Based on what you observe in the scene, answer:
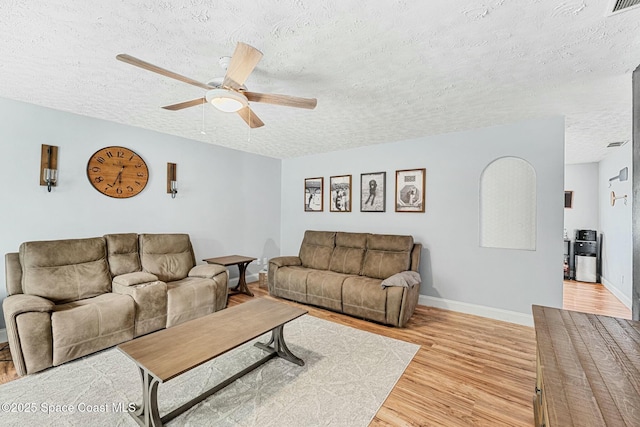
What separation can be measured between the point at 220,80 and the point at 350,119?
5.21 feet

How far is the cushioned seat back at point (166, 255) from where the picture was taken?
3502mm

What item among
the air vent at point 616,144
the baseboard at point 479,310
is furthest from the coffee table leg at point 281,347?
the air vent at point 616,144

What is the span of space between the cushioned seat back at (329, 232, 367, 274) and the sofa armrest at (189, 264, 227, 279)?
1.66 metres

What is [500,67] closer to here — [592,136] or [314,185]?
[592,136]

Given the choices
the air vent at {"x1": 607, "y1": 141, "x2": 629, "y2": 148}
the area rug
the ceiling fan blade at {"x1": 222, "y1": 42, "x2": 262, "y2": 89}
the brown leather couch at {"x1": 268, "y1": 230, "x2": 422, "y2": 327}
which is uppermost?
the air vent at {"x1": 607, "y1": 141, "x2": 629, "y2": 148}

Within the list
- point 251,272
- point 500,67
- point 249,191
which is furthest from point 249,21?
point 251,272

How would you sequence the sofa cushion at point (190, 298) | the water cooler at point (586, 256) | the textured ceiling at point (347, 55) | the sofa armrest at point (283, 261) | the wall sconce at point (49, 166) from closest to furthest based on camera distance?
the textured ceiling at point (347, 55) → the wall sconce at point (49, 166) → the sofa cushion at point (190, 298) → the sofa armrest at point (283, 261) → the water cooler at point (586, 256)

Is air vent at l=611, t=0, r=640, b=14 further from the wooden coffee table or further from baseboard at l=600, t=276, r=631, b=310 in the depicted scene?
baseboard at l=600, t=276, r=631, b=310

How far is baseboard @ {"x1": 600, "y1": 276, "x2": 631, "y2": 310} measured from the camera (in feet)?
13.1

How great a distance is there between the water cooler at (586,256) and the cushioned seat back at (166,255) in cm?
719

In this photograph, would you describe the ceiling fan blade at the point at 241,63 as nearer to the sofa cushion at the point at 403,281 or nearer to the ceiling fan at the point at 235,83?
the ceiling fan at the point at 235,83

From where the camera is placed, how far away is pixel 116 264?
3213 millimetres

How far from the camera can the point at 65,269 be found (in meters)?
2.84

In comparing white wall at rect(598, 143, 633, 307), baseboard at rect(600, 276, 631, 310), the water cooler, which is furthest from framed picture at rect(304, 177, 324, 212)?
the water cooler
